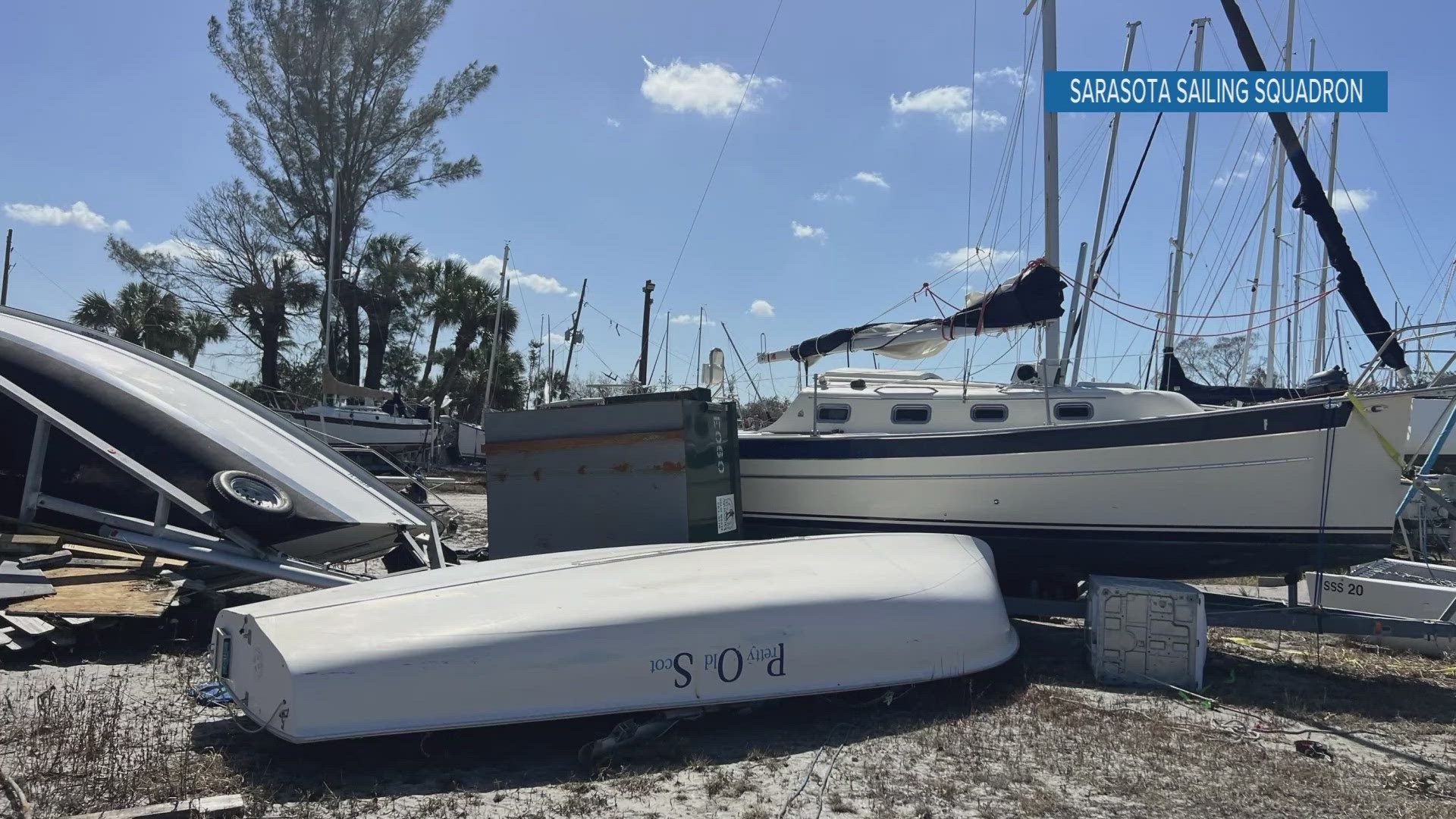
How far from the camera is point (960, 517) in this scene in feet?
32.1

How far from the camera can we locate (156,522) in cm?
704

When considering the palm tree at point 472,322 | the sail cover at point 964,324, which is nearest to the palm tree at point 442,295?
the palm tree at point 472,322

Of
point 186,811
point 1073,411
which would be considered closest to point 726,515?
point 1073,411

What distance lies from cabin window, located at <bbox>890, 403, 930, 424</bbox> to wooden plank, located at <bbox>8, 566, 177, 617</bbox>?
7.31 meters

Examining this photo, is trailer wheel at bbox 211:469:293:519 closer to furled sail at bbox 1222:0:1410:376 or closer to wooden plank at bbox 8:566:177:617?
wooden plank at bbox 8:566:177:617

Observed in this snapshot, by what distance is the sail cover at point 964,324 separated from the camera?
37.0 ft

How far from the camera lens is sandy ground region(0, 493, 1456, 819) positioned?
4.50 metres

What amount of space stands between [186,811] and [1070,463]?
25.7ft

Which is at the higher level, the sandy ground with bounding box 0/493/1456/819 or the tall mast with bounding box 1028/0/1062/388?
the tall mast with bounding box 1028/0/1062/388

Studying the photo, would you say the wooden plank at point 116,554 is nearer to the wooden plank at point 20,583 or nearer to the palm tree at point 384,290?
the wooden plank at point 20,583

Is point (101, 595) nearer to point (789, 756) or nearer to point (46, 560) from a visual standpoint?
point (46, 560)

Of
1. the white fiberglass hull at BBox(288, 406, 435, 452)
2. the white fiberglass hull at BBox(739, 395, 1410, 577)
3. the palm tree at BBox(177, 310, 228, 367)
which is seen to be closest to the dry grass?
the white fiberglass hull at BBox(739, 395, 1410, 577)

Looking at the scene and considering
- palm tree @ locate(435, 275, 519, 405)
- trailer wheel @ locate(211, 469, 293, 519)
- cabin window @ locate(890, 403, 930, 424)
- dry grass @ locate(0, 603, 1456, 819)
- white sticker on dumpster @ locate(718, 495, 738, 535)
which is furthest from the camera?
palm tree @ locate(435, 275, 519, 405)

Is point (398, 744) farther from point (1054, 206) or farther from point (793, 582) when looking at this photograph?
point (1054, 206)
